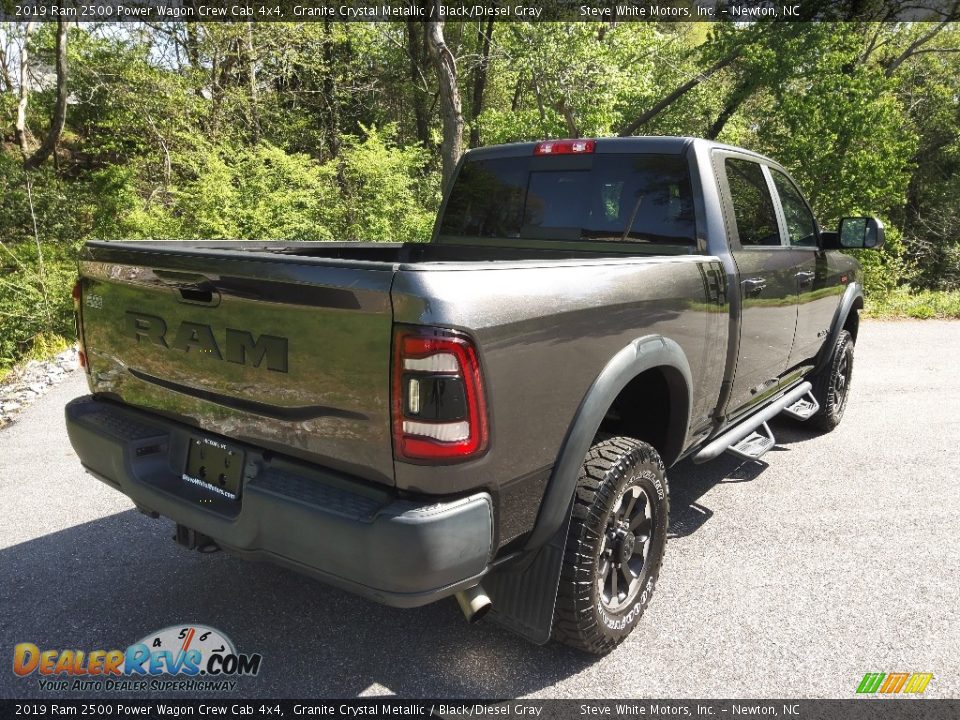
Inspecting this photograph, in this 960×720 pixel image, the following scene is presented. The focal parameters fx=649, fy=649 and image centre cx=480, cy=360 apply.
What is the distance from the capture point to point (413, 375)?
1710 millimetres

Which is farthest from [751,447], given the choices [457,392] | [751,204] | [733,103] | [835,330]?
[733,103]

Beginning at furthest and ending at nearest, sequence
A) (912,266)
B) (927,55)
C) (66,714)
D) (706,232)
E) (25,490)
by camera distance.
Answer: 1. (927,55)
2. (912,266)
3. (25,490)
4. (706,232)
5. (66,714)

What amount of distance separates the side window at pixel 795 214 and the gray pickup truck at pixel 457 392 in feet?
2.67

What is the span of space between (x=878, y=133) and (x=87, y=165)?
21422 mm

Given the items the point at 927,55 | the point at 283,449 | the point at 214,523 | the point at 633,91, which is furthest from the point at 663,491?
the point at 927,55

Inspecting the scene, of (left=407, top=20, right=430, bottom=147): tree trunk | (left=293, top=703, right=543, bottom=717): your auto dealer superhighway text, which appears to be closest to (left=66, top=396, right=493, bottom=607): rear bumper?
(left=293, top=703, right=543, bottom=717): your auto dealer superhighway text

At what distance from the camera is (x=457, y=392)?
1.74 m

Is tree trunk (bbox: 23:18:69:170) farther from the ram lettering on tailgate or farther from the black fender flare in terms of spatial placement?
the black fender flare

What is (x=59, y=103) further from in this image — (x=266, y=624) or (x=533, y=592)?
(x=533, y=592)

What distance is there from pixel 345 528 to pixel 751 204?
9.57ft

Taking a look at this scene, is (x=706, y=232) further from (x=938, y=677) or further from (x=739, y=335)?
(x=938, y=677)

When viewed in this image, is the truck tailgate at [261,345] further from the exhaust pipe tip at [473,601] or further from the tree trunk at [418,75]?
the tree trunk at [418,75]

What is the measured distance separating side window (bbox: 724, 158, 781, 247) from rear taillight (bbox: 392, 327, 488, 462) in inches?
86.4

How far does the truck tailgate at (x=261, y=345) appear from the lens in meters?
1.78
